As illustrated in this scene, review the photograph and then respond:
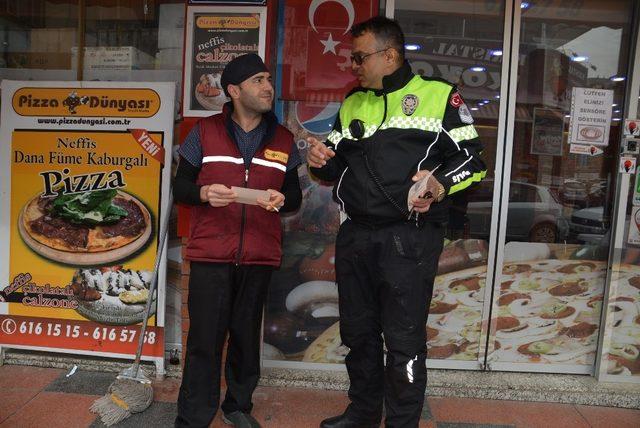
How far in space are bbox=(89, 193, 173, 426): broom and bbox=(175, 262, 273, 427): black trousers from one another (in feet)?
1.32

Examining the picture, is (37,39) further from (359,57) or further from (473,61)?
(473,61)

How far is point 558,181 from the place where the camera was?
379cm

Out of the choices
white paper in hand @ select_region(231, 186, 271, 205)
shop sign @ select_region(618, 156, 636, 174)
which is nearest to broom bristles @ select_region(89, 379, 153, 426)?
white paper in hand @ select_region(231, 186, 271, 205)

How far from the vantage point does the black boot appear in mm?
3058

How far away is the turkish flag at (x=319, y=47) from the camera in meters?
3.60

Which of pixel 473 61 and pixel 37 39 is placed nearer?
pixel 473 61

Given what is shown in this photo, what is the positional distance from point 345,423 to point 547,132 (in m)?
2.30

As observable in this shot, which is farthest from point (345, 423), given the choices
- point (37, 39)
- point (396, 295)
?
point (37, 39)

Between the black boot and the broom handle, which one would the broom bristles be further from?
the black boot

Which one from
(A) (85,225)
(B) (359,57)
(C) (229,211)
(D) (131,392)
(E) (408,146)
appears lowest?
(D) (131,392)

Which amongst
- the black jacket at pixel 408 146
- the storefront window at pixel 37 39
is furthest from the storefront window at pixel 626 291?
the storefront window at pixel 37 39

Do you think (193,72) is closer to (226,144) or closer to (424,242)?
(226,144)

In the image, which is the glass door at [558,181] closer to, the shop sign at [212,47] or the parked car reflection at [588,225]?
the parked car reflection at [588,225]

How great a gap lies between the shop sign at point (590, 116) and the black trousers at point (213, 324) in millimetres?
2287
